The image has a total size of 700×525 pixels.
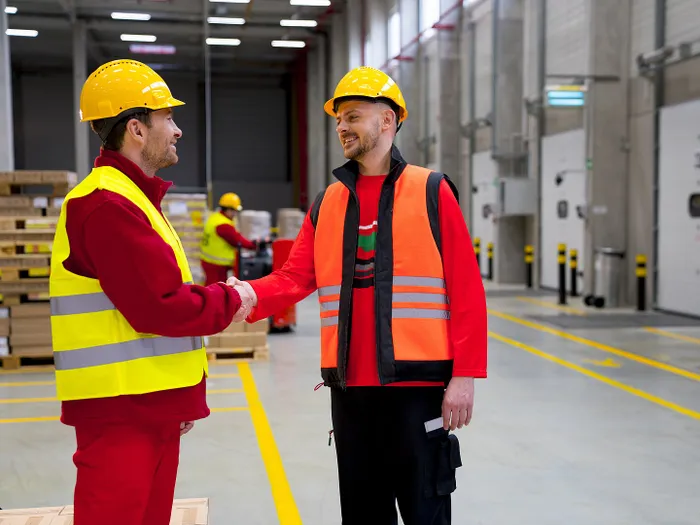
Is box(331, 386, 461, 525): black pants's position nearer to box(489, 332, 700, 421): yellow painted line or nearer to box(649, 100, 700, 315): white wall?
box(489, 332, 700, 421): yellow painted line

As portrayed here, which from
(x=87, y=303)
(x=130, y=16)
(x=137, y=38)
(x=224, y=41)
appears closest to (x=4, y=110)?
(x=87, y=303)

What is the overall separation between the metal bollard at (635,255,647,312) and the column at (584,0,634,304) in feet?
3.77

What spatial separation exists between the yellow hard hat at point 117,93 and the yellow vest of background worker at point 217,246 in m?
9.52

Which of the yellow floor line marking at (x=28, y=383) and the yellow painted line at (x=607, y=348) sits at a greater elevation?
the yellow painted line at (x=607, y=348)

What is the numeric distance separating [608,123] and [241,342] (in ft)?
27.0

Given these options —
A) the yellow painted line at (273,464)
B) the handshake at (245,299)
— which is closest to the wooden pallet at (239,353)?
the yellow painted line at (273,464)

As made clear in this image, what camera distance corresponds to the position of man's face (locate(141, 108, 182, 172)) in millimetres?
2480

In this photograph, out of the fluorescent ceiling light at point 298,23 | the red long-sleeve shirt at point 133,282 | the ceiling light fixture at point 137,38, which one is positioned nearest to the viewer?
the red long-sleeve shirt at point 133,282

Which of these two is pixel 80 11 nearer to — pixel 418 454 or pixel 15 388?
pixel 15 388

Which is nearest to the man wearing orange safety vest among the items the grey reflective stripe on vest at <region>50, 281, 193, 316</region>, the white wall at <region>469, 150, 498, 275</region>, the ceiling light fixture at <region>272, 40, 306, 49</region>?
the grey reflective stripe on vest at <region>50, 281, 193, 316</region>

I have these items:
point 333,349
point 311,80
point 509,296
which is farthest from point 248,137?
point 333,349

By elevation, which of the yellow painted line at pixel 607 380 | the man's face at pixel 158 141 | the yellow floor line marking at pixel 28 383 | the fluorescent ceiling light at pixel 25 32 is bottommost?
the yellow floor line marking at pixel 28 383

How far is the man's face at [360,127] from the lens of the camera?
2.76 metres

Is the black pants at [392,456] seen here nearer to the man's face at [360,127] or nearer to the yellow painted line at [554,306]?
the man's face at [360,127]
